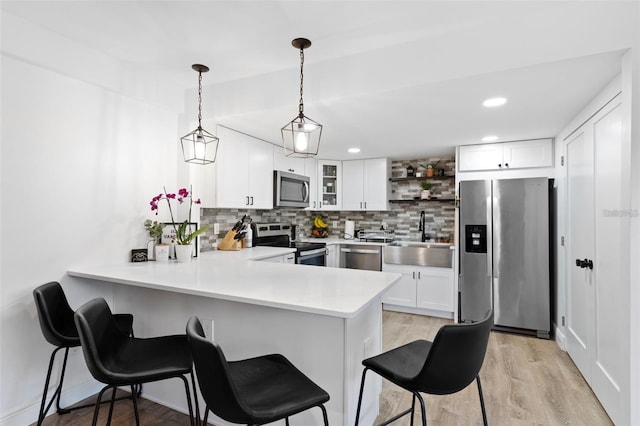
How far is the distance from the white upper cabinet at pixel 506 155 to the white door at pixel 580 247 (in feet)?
1.73

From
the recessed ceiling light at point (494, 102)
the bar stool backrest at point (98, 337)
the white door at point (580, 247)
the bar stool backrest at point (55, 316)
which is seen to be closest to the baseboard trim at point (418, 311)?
the white door at point (580, 247)

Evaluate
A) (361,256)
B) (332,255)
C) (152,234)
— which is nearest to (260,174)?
(152,234)

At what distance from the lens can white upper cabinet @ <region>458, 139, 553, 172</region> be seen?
354 cm

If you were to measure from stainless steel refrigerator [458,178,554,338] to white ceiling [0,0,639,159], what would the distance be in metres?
0.90

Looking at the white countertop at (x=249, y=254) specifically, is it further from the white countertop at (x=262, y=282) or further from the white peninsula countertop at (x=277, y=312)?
the white peninsula countertop at (x=277, y=312)

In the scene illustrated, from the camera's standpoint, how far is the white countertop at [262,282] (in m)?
1.43

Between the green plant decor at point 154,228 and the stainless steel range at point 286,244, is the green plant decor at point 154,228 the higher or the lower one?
the higher one

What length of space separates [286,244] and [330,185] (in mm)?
1279

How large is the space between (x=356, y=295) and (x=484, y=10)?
66.2 inches

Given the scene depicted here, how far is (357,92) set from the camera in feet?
7.59

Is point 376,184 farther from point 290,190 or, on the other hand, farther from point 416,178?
point 290,190

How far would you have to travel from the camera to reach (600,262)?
7.25 feet

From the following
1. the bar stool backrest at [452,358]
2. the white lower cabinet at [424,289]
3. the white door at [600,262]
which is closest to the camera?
the bar stool backrest at [452,358]

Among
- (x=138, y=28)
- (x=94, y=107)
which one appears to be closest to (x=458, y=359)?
(x=138, y=28)
